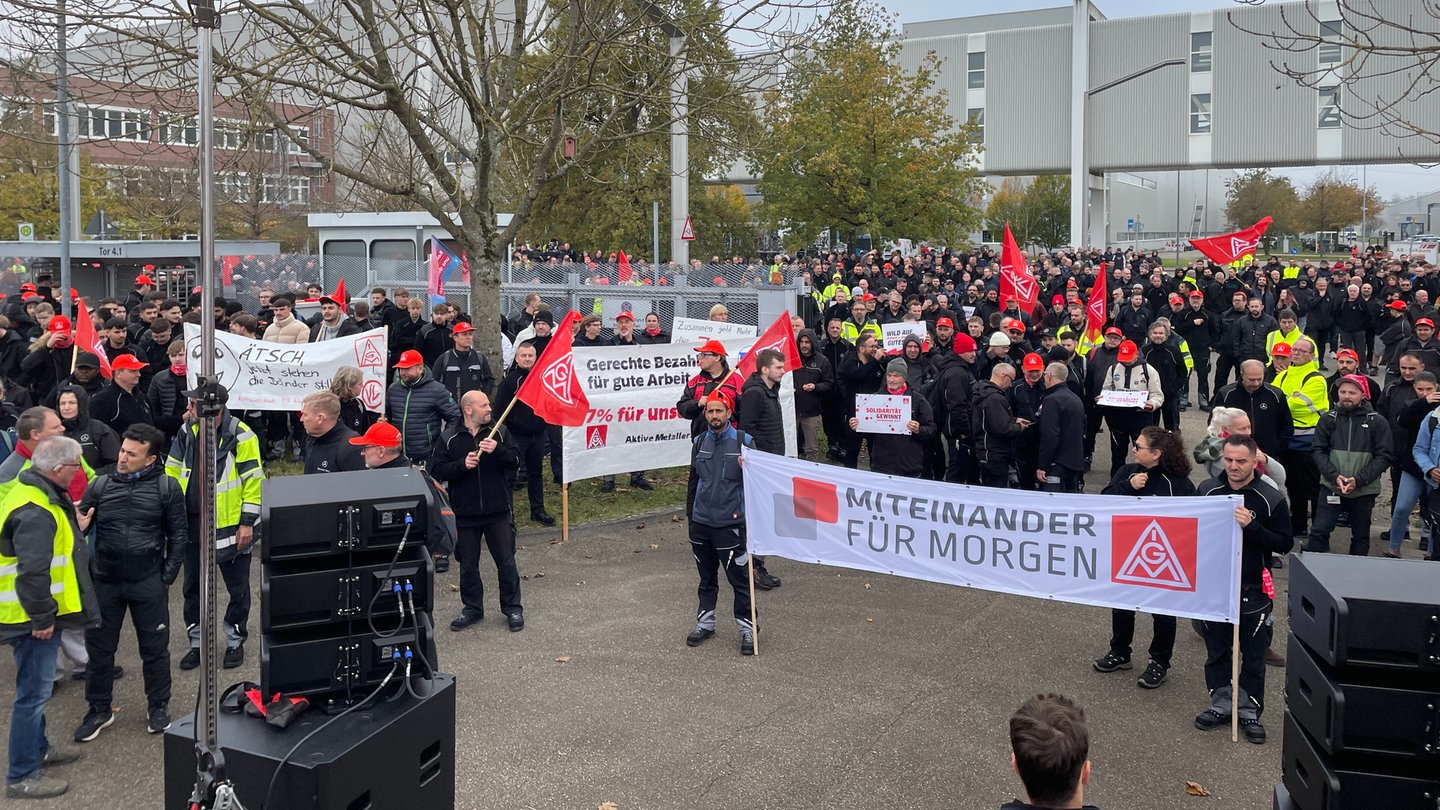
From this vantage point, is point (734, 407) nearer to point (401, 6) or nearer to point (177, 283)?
point (401, 6)

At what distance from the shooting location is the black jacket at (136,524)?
6.95 metres

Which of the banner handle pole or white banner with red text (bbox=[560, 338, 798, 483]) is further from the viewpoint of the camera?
white banner with red text (bbox=[560, 338, 798, 483])

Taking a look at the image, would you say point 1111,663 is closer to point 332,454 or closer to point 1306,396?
point 1306,396

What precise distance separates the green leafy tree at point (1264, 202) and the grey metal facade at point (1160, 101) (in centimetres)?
3166

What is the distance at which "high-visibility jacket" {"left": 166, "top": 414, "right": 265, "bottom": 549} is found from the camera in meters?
7.88

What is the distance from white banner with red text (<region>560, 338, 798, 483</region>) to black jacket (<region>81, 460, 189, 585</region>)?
4952 mm

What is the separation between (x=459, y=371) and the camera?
40.5ft

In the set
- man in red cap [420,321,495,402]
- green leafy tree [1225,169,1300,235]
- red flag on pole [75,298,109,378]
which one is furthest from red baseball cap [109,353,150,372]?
green leafy tree [1225,169,1300,235]

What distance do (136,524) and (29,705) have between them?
1.19 meters

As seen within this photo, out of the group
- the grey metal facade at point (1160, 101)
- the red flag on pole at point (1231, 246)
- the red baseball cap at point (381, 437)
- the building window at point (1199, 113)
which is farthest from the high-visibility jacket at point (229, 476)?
the building window at point (1199, 113)

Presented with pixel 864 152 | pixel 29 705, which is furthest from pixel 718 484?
pixel 864 152

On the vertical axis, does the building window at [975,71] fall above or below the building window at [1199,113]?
above

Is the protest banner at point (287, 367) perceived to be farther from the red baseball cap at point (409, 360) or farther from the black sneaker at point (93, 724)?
the black sneaker at point (93, 724)

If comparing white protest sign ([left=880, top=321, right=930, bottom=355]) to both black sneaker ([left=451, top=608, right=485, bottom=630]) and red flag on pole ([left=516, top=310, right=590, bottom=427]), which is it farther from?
black sneaker ([left=451, top=608, right=485, bottom=630])
